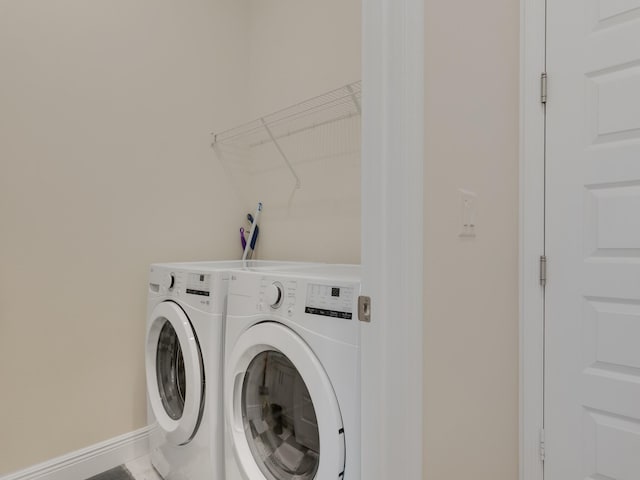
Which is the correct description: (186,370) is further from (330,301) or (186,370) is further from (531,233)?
(531,233)

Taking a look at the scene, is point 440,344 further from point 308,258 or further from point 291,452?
point 308,258

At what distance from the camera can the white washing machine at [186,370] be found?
4.27ft

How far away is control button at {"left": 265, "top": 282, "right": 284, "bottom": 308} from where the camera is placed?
42.7 inches

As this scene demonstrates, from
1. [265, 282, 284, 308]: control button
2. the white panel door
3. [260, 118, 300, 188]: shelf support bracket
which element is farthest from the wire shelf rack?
[265, 282, 284, 308]: control button

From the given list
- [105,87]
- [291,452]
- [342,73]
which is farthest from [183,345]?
[342,73]

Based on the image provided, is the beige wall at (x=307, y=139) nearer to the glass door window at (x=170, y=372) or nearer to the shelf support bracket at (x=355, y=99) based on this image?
the shelf support bracket at (x=355, y=99)

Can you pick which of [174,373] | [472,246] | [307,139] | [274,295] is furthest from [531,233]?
[174,373]

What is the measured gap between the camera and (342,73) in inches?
72.6

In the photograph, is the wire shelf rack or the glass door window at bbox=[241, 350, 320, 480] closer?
the glass door window at bbox=[241, 350, 320, 480]

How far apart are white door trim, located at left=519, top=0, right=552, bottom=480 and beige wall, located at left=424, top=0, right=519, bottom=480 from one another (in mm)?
37

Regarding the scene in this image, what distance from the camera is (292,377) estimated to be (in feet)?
3.62

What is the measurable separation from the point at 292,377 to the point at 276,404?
0.16m

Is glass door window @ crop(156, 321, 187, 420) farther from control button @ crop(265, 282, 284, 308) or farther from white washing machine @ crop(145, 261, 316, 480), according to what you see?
control button @ crop(265, 282, 284, 308)

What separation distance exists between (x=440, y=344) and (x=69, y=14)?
6.99ft
